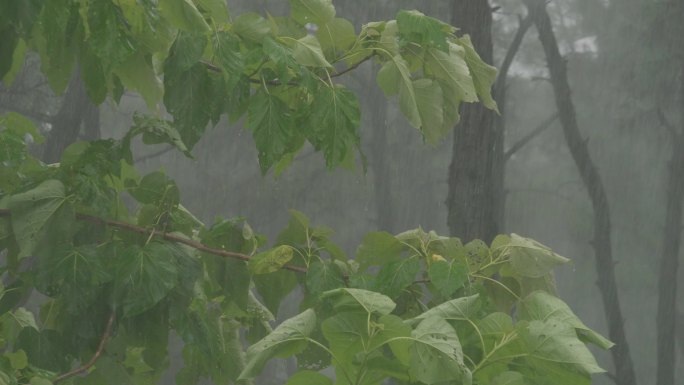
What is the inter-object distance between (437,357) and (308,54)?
483 mm

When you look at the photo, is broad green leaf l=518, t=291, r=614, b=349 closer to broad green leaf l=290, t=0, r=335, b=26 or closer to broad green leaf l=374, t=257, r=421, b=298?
broad green leaf l=374, t=257, r=421, b=298

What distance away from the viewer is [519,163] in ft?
38.0

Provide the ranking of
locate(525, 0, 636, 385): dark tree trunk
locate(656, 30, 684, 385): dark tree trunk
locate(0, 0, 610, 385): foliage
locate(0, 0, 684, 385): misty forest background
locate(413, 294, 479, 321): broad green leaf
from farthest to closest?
1. locate(0, 0, 684, 385): misty forest background
2. locate(656, 30, 684, 385): dark tree trunk
3. locate(525, 0, 636, 385): dark tree trunk
4. locate(0, 0, 610, 385): foliage
5. locate(413, 294, 479, 321): broad green leaf

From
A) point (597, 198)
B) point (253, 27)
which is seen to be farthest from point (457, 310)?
point (597, 198)

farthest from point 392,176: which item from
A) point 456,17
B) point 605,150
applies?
point 456,17

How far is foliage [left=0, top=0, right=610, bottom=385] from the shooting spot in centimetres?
119

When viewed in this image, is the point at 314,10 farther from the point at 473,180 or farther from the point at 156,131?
the point at 473,180

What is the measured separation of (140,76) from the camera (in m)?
1.33

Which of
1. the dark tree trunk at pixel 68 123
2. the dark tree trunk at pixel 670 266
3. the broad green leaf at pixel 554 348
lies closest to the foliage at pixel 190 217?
the broad green leaf at pixel 554 348

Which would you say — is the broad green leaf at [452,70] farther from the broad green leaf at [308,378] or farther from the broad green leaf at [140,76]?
the broad green leaf at [308,378]

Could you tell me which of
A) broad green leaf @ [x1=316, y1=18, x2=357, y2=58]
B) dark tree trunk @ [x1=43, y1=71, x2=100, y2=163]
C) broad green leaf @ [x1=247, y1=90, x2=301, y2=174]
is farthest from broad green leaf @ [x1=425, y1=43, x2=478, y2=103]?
dark tree trunk @ [x1=43, y1=71, x2=100, y2=163]

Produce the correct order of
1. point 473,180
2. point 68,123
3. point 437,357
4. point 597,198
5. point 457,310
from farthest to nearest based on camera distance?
1. point 597,198
2. point 68,123
3. point 473,180
4. point 457,310
5. point 437,357

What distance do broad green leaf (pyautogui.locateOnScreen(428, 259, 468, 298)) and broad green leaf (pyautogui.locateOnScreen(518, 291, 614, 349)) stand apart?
0.50ft

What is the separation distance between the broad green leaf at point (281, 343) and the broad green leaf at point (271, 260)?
0.35m
